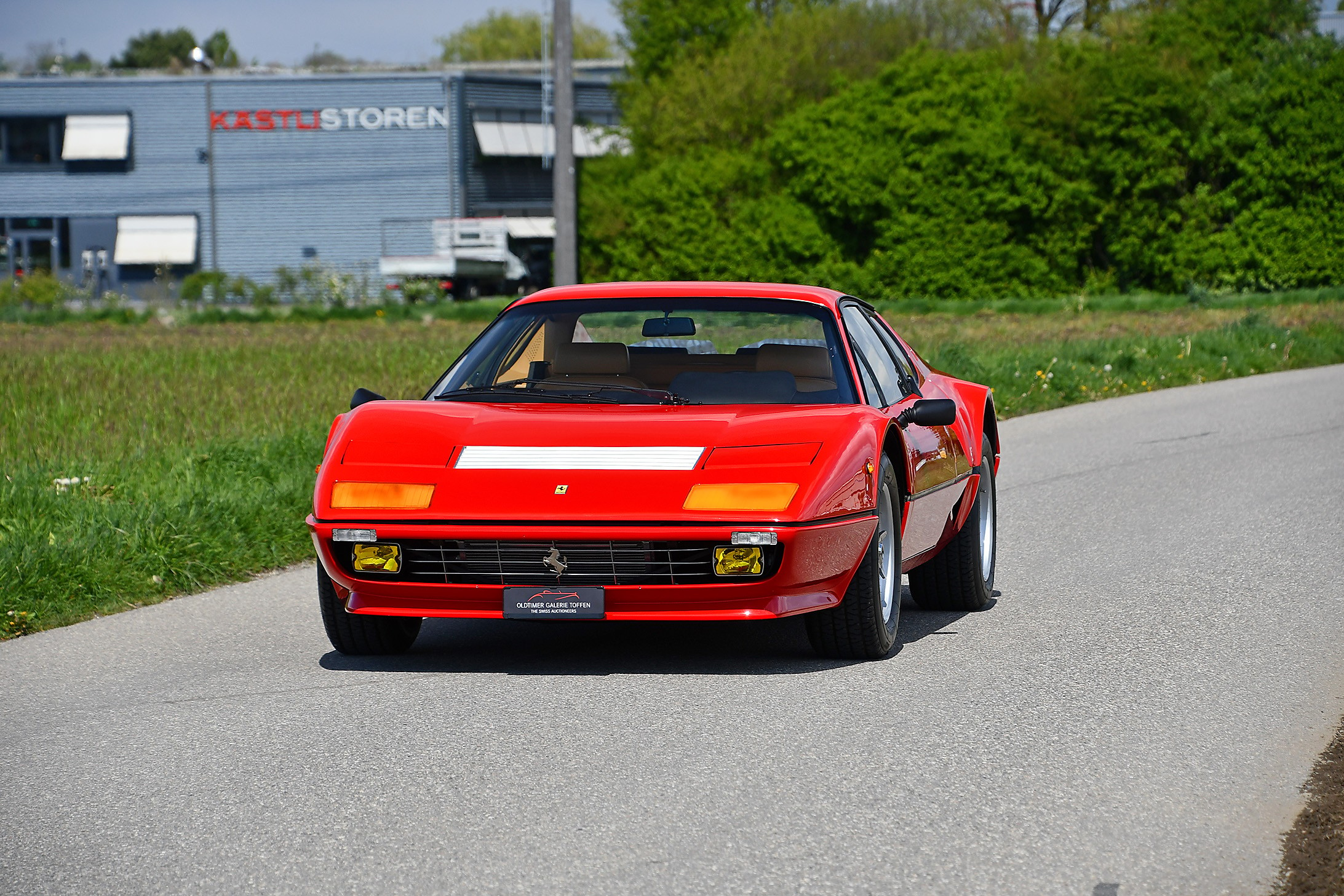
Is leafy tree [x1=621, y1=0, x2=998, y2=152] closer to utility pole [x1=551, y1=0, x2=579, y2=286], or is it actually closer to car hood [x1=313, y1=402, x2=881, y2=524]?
utility pole [x1=551, y1=0, x2=579, y2=286]

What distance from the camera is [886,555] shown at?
6258mm

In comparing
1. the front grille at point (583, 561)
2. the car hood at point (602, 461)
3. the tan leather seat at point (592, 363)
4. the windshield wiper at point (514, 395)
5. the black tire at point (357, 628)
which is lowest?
the black tire at point (357, 628)

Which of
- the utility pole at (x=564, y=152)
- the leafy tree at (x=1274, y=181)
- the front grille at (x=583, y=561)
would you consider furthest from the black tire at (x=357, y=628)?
the leafy tree at (x=1274, y=181)

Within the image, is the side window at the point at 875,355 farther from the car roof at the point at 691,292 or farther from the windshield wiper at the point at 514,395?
the windshield wiper at the point at 514,395

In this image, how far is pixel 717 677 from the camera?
5965 millimetres

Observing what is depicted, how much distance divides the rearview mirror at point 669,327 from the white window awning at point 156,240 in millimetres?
56801

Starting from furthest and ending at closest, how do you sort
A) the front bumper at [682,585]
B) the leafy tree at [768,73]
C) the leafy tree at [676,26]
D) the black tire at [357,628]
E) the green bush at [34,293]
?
the leafy tree at [676,26]
the leafy tree at [768,73]
the green bush at [34,293]
the black tire at [357,628]
the front bumper at [682,585]

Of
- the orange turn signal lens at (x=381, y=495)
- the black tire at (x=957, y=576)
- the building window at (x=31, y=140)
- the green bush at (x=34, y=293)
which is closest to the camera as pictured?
the orange turn signal lens at (x=381, y=495)

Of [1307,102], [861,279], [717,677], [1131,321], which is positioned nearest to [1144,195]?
[1307,102]

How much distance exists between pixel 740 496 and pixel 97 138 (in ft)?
198

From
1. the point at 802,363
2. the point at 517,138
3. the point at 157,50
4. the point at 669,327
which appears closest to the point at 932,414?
the point at 802,363

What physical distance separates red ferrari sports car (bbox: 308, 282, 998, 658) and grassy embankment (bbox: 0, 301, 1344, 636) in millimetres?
2056

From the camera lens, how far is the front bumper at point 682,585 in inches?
220

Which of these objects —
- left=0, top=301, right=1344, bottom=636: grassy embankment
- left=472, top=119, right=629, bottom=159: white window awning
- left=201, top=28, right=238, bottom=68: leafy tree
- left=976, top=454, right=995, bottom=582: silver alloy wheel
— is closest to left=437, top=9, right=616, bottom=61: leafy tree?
left=201, top=28, right=238, bottom=68: leafy tree
